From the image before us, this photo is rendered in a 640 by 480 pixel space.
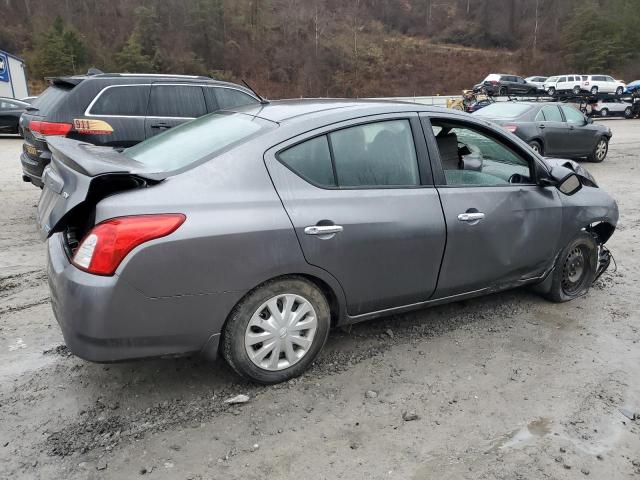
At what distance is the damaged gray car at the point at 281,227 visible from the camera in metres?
2.58

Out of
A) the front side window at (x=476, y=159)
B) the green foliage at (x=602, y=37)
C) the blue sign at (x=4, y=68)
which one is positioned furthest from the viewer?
the green foliage at (x=602, y=37)

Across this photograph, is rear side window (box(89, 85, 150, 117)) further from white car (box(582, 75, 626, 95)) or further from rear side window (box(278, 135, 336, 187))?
white car (box(582, 75, 626, 95))

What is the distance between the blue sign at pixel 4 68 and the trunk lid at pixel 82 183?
3531 cm

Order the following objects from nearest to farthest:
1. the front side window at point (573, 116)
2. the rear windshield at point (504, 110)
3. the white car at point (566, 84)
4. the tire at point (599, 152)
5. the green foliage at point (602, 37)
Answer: the rear windshield at point (504, 110)
the front side window at point (573, 116)
the tire at point (599, 152)
the white car at point (566, 84)
the green foliage at point (602, 37)

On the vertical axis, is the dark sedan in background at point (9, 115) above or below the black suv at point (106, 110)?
below

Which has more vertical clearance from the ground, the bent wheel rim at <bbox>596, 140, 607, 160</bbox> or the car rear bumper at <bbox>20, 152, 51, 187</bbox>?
the car rear bumper at <bbox>20, 152, 51, 187</bbox>

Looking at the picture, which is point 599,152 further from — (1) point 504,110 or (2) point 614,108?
(2) point 614,108

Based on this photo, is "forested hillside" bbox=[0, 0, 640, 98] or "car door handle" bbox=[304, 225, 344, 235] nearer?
"car door handle" bbox=[304, 225, 344, 235]

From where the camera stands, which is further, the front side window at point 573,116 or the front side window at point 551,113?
the front side window at point 573,116

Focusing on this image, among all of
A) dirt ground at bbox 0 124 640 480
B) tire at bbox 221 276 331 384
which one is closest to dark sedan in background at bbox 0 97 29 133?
dirt ground at bbox 0 124 640 480

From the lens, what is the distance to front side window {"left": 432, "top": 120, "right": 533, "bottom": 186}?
12.2ft

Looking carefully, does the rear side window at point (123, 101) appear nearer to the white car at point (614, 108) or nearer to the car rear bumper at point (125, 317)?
the car rear bumper at point (125, 317)

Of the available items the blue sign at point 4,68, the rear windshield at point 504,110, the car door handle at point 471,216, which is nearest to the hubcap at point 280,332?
the car door handle at point 471,216

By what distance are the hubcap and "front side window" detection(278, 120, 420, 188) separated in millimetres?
728
